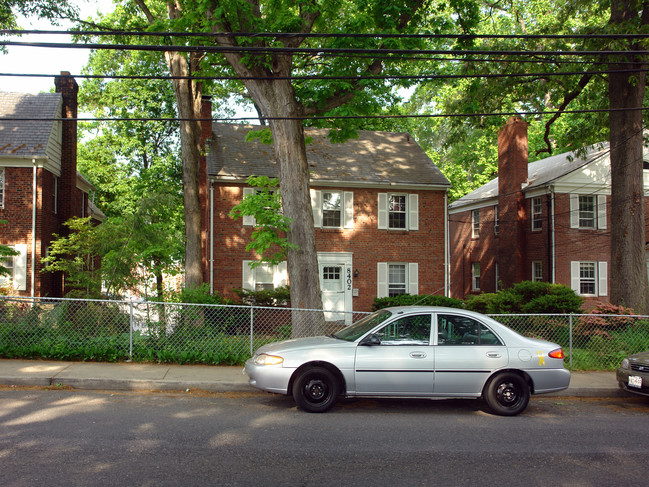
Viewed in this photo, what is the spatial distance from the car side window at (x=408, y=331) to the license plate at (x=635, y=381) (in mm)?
3732

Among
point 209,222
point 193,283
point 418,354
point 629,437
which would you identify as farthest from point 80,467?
point 209,222

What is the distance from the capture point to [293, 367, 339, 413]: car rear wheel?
761cm

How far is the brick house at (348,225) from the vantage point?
19641 millimetres

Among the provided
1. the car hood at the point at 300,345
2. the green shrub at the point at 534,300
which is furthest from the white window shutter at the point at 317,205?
the car hood at the point at 300,345

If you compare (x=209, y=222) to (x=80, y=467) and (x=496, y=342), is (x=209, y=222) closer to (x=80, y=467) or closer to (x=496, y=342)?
(x=496, y=342)

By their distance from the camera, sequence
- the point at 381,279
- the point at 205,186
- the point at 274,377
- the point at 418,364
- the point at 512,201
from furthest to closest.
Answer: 1. the point at 512,201
2. the point at 381,279
3. the point at 205,186
4. the point at 418,364
5. the point at 274,377

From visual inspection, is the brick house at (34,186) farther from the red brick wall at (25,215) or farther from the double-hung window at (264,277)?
the double-hung window at (264,277)

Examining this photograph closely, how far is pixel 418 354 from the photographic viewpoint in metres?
7.81

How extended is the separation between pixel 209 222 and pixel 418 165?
8.94m

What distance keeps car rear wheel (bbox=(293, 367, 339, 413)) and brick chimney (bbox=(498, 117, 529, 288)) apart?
1855 cm

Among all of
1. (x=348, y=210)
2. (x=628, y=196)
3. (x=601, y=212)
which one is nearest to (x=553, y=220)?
(x=601, y=212)

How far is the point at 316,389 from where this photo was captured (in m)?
7.68

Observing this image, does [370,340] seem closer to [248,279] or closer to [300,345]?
[300,345]

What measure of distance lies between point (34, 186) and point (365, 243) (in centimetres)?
1187
